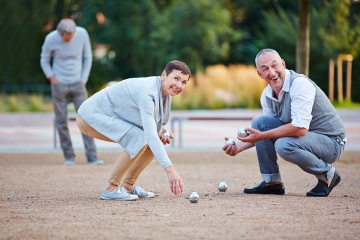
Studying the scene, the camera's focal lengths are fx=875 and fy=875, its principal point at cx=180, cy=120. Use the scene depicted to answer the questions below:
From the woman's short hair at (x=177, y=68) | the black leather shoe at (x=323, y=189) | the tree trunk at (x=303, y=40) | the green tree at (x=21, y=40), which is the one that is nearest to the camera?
the woman's short hair at (x=177, y=68)

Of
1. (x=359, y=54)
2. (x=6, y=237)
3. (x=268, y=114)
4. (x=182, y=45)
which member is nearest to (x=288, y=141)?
(x=268, y=114)

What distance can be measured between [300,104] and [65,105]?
18.4ft

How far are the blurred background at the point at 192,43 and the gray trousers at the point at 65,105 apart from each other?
14805mm

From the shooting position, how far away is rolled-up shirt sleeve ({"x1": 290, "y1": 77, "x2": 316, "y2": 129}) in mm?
8234

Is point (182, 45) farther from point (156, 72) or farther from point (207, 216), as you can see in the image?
point (207, 216)

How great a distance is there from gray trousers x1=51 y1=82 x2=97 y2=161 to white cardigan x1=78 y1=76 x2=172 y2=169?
4499 millimetres

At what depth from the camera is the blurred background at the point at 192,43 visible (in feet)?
105

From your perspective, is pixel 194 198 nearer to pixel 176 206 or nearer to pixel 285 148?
pixel 176 206

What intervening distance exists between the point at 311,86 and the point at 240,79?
2402 centimetres

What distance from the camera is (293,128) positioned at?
326 inches

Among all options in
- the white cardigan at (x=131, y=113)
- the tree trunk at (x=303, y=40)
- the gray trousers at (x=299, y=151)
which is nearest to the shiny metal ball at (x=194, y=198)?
the white cardigan at (x=131, y=113)

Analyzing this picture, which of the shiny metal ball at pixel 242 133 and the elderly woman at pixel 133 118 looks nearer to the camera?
the elderly woman at pixel 133 118

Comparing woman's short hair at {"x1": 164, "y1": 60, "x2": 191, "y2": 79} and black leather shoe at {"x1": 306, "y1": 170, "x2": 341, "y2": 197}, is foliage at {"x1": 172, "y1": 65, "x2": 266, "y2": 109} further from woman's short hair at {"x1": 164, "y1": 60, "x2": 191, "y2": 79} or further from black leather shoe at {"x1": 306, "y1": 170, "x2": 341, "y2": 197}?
woman's short hair at {"x1": 164, "y1": 60, "x2": 191, "y2": 79}

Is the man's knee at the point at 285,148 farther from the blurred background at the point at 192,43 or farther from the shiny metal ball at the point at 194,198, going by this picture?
the blurred background at the point at 192,43
